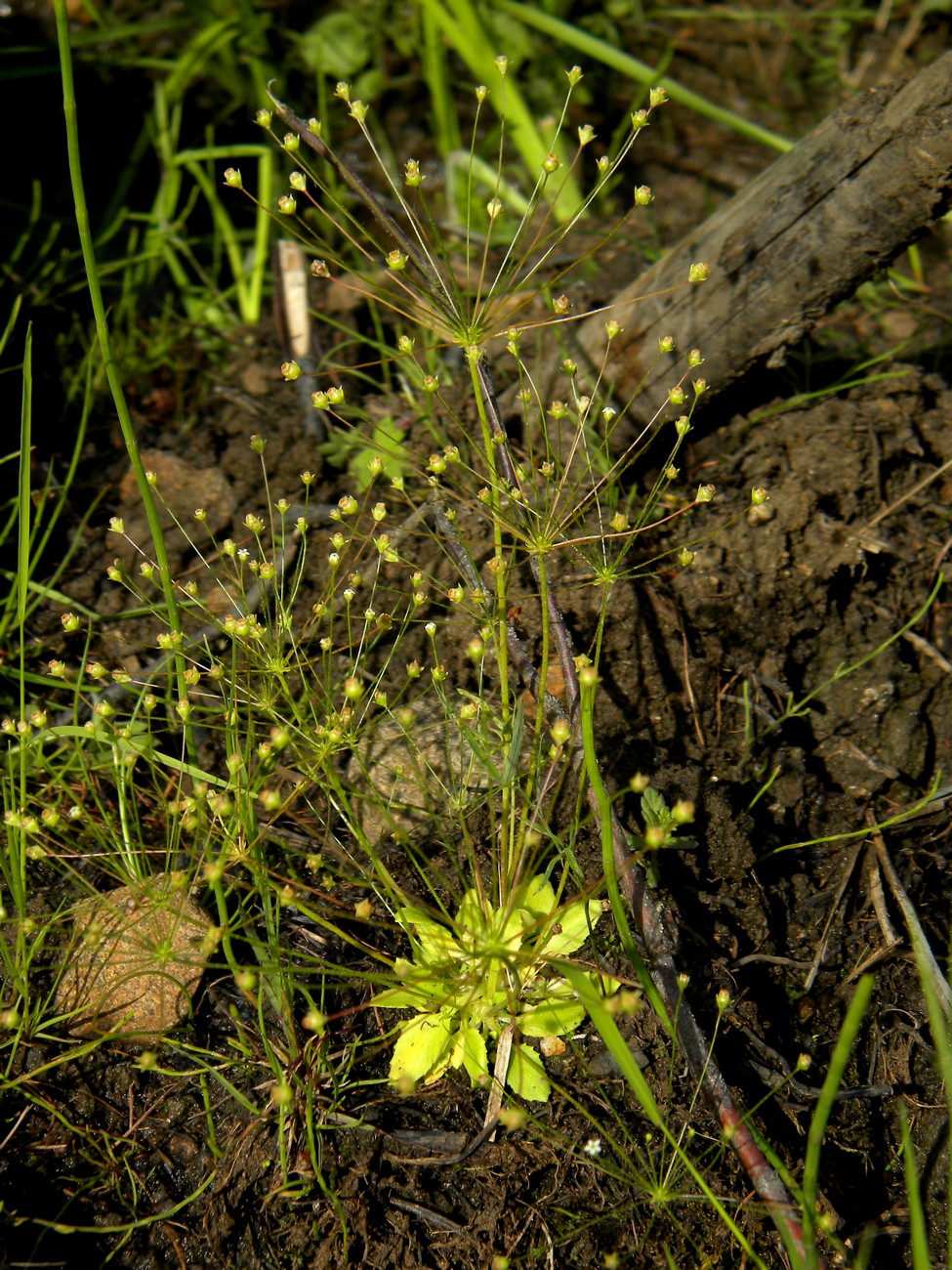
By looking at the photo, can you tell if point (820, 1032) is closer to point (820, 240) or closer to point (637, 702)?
point (637, 702)

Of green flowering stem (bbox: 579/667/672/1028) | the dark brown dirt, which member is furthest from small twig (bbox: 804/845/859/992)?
green flowering stem (bbox: 579/667/672/1028)

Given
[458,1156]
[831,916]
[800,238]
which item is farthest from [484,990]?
[800,238]

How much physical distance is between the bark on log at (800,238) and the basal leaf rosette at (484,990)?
159cm

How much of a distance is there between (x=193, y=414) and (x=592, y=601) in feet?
5.59

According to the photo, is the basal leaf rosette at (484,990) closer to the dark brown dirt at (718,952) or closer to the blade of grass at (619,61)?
the dark brown dirt at (718,952)

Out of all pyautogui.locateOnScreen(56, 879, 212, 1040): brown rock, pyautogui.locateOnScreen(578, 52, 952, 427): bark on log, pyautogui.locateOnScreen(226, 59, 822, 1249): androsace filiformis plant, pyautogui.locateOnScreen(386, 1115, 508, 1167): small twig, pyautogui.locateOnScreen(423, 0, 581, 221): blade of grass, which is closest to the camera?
pyautogui.locateOnScreen(226, 59, 822, 1249): androsace filiformis plant

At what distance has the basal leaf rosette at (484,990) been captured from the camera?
2.07 metres

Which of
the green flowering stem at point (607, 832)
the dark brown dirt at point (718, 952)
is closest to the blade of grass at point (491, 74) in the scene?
the dark brown dirt at point (718, 952)

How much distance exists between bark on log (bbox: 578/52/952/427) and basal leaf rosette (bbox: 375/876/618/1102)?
1.59m

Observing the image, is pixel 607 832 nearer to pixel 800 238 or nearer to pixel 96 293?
pixel 96 293

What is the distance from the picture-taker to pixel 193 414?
347 cm

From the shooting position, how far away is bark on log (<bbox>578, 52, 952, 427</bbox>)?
2.48m

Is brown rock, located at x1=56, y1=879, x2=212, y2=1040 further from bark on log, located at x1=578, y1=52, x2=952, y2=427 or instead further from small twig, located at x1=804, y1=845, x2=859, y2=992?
bark on log, located at x1=578, y1=52, x2=952, y2=427

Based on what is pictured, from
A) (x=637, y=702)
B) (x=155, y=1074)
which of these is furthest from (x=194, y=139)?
(x=155, y=1074)
